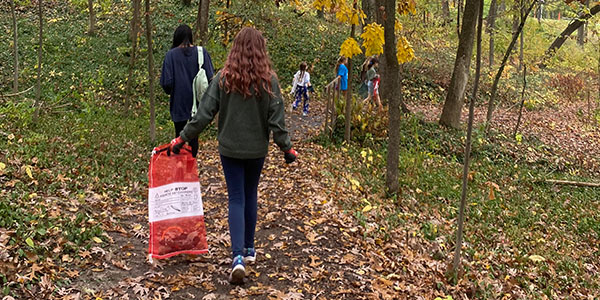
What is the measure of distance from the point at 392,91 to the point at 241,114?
12.8 feet

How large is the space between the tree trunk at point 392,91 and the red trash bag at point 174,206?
3852mm

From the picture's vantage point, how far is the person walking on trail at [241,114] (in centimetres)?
384

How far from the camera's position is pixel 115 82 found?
14695 millimetres

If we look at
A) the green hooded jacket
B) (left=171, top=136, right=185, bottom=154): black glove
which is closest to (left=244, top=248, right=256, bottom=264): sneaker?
the green hooded jacket

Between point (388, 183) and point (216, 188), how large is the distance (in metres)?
2.96

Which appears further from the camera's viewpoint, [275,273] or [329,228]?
[329,228]

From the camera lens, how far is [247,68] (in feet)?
12.5

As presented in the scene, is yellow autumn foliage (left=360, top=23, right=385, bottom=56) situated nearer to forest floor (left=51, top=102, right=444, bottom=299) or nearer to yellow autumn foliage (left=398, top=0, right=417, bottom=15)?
yellow autumn foliage (left=398, top=0, right=417, bottom=15)

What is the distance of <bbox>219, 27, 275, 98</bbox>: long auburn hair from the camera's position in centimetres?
380

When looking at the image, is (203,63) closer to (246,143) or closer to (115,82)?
(246,143)

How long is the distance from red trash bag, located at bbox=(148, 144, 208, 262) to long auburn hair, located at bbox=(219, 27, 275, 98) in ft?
3.44

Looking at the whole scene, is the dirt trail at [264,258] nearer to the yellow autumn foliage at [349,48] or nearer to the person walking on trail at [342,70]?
the yellow autumn foliage at [349,48]

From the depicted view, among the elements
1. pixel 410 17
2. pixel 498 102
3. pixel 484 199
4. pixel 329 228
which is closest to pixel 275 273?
pixel 329 228

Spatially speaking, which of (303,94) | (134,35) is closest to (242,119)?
(134,35)
